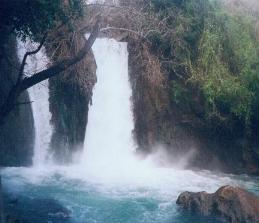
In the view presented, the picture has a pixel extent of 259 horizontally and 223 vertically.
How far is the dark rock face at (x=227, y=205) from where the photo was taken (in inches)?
538

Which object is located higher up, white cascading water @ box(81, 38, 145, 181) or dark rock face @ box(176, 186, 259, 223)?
white cascading water @ box(81, 38, 145, 181)

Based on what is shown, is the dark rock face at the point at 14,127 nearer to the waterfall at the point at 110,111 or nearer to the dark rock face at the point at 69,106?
the dark rock face at the point at 69,106

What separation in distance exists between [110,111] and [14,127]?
3.94 m

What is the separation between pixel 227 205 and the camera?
14.0 metres

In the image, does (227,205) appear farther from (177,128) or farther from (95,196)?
(177,128)

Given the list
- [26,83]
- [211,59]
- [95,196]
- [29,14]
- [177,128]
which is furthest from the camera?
[177,128]

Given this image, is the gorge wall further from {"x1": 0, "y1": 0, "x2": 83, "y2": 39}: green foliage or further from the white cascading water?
{"x1": 0, "y1": 0, "x2": 83, "y2": 39}: green foliage

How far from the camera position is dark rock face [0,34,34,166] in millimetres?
16859

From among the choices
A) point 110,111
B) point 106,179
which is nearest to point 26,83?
point 106,179

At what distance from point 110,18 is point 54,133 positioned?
187 inches

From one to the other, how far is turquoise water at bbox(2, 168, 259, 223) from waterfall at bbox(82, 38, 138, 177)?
1790 mm

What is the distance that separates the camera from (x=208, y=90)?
61.9 feet

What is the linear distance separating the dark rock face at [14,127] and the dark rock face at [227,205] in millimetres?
6386

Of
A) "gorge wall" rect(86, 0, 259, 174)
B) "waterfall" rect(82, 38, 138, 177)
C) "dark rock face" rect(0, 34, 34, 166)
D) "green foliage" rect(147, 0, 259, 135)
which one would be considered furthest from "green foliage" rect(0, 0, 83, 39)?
"green foliage" rect(147, 0, 259, 135)
